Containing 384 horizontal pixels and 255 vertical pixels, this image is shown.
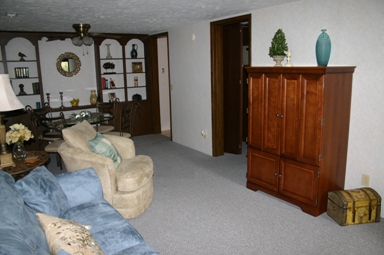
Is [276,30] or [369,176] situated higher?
[276,30]

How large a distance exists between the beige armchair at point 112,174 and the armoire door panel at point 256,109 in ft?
4.65

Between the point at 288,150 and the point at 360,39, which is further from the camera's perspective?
the point at 288,150

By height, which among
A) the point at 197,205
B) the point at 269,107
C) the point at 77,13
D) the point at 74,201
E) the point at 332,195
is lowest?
the point at 197,205

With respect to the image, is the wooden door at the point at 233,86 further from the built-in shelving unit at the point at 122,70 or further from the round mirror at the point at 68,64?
the round mirror at the point at 68,64

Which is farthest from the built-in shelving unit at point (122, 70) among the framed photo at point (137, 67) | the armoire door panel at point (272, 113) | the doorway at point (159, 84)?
the armoire door panel at point (272, 113)

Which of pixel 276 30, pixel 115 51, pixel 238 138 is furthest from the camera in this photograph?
pixel 115 51

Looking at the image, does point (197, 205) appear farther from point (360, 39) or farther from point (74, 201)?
point (360, 39)

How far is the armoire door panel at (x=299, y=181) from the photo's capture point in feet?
11.1

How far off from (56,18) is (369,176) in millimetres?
4688

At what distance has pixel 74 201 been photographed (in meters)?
2.64

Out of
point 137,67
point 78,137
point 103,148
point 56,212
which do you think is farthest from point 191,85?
point 56,212

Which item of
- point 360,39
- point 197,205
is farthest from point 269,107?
point 197,205

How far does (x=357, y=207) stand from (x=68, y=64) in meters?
6.17

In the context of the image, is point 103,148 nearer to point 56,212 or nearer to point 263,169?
point 56,212
